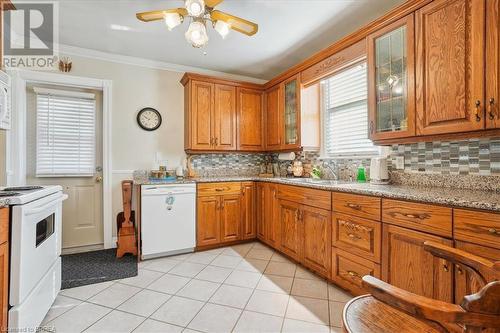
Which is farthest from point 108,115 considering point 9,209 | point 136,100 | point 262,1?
point 262,1

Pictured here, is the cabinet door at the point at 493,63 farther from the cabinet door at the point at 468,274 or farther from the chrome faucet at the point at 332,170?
the chrome faucet at the point at 332,170

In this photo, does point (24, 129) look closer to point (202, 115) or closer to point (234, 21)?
point (202, 115)

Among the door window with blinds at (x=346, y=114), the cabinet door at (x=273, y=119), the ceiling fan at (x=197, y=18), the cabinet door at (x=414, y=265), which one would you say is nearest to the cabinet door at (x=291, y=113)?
the cabinet door at (x=273, y=119)

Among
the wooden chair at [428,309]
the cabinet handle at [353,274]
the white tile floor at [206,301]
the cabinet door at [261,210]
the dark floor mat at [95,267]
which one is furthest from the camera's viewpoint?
the cabinet door at [261,210]

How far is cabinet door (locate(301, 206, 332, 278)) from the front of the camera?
2.19 m

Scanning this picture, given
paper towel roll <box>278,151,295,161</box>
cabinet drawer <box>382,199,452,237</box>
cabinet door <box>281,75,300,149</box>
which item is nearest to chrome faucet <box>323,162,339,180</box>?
cabinet door <box>281,75,300,149</box>

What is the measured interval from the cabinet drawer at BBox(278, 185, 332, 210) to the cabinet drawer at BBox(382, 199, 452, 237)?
56 cm

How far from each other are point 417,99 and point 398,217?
0.89 metres

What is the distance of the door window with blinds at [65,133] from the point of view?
294cm

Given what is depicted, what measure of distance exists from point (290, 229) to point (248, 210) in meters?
0.80

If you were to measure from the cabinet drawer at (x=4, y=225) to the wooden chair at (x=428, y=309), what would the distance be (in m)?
1.69

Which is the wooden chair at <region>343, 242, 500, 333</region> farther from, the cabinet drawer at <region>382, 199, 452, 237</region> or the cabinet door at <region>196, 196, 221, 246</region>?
the cabinet door at <region>196, 196, 221, 246</region>

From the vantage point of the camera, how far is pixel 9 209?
52.4 inches

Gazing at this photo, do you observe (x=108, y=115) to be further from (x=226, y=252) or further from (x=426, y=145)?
(x=426, y=145)
